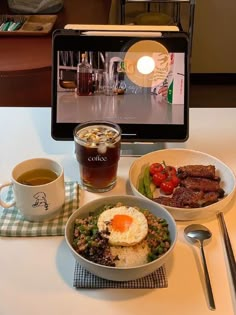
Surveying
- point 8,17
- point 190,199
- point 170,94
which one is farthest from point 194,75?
point 190,199

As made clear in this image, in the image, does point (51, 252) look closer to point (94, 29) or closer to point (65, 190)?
point (65, 190)

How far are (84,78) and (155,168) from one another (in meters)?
0.28

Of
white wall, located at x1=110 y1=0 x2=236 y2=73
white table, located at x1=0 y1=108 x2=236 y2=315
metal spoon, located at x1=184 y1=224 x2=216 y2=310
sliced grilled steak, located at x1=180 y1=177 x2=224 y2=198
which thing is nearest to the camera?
white table, located at x1=0 y1=108 x2=236 y2=315

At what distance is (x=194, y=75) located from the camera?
356 cm

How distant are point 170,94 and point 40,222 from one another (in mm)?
442

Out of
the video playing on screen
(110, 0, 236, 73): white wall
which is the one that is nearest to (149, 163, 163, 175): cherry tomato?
the video playing on screen

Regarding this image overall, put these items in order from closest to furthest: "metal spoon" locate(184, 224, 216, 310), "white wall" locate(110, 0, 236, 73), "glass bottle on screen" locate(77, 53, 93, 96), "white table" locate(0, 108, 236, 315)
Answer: "white table" locate(0, 108, 236, 315) < "metal spoon" locate(184, 224, 216, 310) < "glass bottle on screen" locate(77, 53, 93, 96) < "white wall" locate(110, 0, 236, 73)

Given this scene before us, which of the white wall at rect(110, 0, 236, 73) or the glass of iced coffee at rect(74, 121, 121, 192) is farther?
the white wall at rect(110, 0, 236, 73)

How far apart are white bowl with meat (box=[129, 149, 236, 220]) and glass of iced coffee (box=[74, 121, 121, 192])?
0.06m

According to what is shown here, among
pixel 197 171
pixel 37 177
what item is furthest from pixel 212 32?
pixel 37 177

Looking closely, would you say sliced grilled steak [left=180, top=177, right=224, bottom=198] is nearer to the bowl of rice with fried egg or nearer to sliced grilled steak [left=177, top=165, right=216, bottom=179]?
sliced grilled steak [left=177, top=165, right=216, bottom=179]

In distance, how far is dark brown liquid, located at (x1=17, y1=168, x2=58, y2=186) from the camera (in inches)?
36.4

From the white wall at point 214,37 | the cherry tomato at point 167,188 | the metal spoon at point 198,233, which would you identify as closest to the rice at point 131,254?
the metal spoon at point 198,233

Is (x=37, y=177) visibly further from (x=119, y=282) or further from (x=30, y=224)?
(x=119, y=282)
